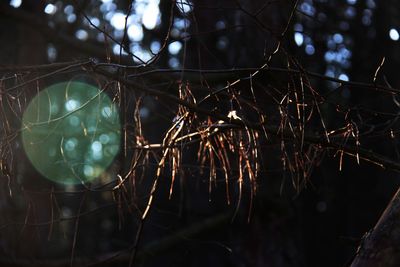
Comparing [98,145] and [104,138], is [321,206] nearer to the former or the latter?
[104,138]

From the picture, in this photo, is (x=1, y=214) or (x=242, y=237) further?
(x=242, y=237)

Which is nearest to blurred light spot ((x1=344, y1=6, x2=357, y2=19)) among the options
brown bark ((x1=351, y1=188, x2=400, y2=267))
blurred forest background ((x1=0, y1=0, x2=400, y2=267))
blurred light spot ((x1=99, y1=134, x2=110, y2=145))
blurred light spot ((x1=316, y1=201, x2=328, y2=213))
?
blurred forest background ((x1=0, y1=0, x2=400, y2=267))

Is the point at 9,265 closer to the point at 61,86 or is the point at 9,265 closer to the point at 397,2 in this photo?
the point at 61,86

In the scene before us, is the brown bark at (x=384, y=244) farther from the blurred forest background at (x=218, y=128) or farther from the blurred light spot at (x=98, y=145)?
the blurred light spot at (x=98, y=145)

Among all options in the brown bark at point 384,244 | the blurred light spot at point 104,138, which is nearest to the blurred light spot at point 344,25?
the blurred light spot at point 104,138

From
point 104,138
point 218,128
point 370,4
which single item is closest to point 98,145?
point 104,138

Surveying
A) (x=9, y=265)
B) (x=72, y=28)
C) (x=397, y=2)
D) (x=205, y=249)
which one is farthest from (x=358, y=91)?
(x=9, y=265)
